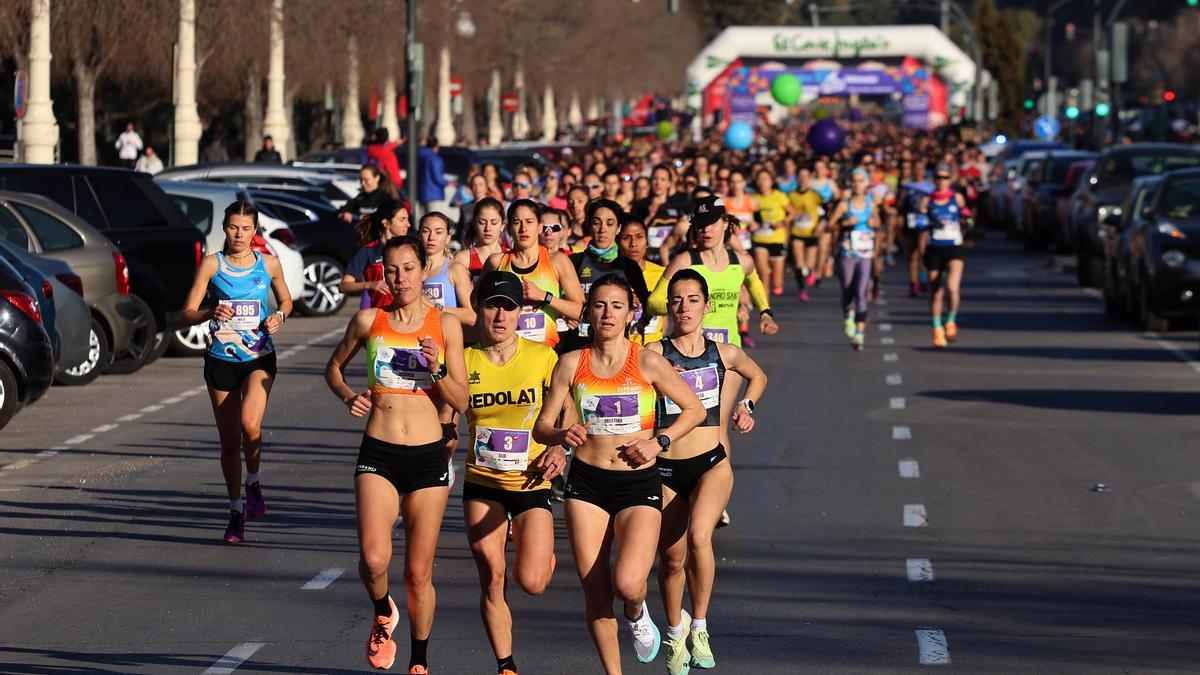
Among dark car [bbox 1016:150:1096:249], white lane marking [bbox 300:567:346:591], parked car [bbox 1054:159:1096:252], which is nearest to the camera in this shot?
white lane marking [bbox 300:567:346:591]

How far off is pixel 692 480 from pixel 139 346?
38.6 feet

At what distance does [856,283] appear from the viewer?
21.8 meters

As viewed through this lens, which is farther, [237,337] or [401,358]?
[237,337]

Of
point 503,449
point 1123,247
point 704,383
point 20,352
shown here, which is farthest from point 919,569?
point 1123,247

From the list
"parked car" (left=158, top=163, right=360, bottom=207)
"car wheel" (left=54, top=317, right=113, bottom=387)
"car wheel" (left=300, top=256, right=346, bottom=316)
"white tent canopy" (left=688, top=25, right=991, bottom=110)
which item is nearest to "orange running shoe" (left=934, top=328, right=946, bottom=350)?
"car wheel" (left=300, top=256, right=346, bottom=316)

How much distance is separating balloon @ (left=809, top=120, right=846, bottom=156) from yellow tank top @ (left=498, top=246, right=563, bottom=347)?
39.6 meters

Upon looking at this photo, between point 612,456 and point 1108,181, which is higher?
point 1108,181

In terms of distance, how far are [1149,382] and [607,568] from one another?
12.4 m

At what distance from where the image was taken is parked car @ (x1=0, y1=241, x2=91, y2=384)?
16.4 m

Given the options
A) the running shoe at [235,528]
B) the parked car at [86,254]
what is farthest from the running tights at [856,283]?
the running shoe at [235,528]

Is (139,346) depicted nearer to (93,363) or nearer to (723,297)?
(93,363)

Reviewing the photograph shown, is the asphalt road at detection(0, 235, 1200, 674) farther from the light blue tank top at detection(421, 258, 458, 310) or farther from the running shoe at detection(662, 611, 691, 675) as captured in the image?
the light blue tank top at detection(421, 258, 458, 310)

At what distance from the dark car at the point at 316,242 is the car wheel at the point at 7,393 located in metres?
9.54

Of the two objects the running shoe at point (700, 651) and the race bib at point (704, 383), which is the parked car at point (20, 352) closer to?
the race bib at point (704, 383)
